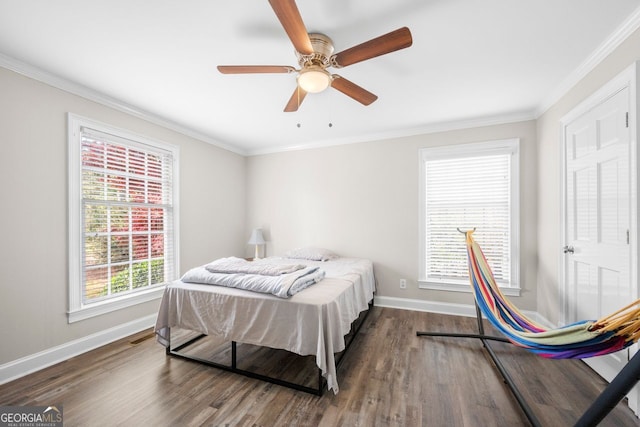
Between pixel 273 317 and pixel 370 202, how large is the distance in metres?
2.36

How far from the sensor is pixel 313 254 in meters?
3.73

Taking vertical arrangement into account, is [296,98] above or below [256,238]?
above

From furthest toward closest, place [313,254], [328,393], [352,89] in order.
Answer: [313,254], [352,89], [328,393]

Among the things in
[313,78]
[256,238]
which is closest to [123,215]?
[256,238]

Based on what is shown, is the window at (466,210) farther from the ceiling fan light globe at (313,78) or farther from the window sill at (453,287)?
the ceiling fan light globe at (313,78)

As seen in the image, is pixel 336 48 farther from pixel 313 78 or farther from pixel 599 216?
pixel 599 216

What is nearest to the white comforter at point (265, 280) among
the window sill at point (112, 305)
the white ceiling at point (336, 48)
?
the window sill at point (112, 305)

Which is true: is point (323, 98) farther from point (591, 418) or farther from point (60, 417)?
point (60, 417)

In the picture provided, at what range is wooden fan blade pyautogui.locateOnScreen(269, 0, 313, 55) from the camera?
1225 millimetres

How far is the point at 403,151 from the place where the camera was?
12.1 ft

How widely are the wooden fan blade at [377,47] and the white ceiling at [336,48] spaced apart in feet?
0.85

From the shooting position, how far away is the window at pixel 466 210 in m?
3.20

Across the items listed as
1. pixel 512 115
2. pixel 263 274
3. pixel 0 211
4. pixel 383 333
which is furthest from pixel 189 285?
pixel 512 115

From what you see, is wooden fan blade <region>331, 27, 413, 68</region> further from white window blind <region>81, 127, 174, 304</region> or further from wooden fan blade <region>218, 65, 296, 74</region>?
white window blind <region>81, 127, 174, 304</region>
